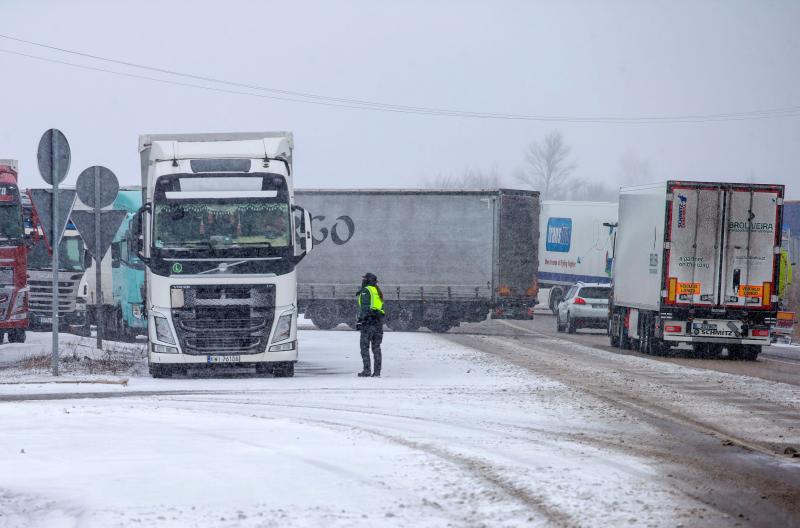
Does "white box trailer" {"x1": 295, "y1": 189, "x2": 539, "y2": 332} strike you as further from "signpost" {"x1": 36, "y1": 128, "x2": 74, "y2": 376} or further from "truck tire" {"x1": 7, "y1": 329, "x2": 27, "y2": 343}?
"signpost" {"x1": 36, "y1": 128, "x2": 74, "y2": 376}

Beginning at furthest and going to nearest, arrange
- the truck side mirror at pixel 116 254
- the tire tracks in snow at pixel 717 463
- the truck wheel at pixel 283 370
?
the truck side mirror at pixel 116 254 < the truck wheel at pixel 283 370 < the tire tracks in snow at pixel 717 463

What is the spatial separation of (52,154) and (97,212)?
325cm

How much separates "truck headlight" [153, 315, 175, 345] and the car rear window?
69.7 ft

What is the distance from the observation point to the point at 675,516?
7180 mm

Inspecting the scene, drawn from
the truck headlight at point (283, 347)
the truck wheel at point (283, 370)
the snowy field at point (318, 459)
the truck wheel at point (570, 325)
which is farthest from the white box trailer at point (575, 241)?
the snowy field at point (318, 459)

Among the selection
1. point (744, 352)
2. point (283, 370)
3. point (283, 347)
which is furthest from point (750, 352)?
point (283, 347)

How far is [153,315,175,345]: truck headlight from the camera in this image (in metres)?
16.9

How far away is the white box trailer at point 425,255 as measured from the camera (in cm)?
3500

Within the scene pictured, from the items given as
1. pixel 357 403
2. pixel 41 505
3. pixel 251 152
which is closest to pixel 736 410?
pixel 357 403

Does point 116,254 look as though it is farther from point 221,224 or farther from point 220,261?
point 220,261

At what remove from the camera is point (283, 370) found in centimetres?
1775

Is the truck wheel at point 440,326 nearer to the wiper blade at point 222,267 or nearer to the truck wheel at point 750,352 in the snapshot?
the truck wheel at point 750,352

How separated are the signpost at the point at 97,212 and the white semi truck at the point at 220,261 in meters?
1.73

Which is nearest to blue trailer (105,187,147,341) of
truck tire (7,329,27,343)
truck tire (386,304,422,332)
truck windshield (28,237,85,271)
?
truck windshield (28,237,85,271)
